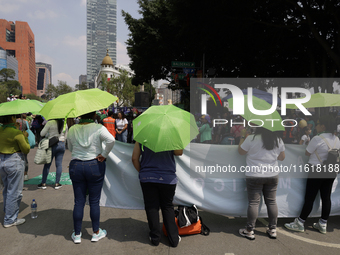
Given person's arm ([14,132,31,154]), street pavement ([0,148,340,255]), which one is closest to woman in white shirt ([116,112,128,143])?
street pavement ([0,148,340,255])

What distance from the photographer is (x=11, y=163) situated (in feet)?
12.7

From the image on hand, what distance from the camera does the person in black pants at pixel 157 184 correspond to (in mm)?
3262

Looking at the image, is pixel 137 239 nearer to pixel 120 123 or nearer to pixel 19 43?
pixel 120 123

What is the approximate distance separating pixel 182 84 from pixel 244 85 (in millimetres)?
11717

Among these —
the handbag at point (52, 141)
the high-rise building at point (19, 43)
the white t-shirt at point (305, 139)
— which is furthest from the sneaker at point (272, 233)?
the high-rise building at point (19, 43)

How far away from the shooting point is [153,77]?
28.3m

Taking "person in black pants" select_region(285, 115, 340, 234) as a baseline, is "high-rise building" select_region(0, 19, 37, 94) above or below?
→ above

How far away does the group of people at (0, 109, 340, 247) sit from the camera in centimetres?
333

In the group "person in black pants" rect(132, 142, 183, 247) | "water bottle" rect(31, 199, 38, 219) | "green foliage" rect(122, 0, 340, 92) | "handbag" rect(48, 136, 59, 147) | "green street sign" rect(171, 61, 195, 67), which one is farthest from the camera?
"green street sign" rect(171, 61, 195, 67)

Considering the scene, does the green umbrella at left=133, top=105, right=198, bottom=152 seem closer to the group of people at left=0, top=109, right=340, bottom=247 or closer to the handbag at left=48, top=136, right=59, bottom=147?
the group of people at left=0, top=109, right=340, bottom=247

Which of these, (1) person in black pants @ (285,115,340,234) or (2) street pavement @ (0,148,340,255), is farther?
(1) person in black pants @ (285,115,340,234)

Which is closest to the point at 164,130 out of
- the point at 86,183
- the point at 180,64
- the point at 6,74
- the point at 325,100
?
the point at 86,183

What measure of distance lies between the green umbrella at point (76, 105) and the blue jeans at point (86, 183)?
69 centimetres

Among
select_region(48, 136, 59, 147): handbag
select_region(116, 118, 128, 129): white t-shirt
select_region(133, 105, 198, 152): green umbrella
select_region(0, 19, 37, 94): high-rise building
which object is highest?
select_region(0, 19, 37, 94): high-rise building
